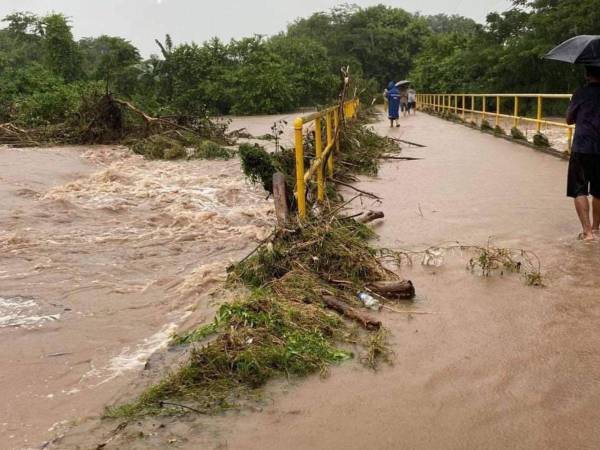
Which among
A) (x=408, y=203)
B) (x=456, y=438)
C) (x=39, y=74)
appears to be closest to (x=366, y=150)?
(x=408, y=203)

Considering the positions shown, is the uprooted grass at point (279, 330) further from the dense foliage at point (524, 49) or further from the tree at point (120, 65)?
the tree at point (120, 65)

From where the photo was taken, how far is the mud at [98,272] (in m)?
3.29

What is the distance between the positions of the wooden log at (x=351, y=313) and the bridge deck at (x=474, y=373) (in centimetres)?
13

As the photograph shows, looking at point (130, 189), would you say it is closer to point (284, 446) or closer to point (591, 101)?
point (591, 101)

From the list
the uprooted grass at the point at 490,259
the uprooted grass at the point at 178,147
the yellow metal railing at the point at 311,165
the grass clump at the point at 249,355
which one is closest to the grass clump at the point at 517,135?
the yellow metal railing at the point at 311,165

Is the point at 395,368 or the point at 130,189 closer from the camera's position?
the point at 395,368

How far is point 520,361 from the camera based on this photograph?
10.5ft

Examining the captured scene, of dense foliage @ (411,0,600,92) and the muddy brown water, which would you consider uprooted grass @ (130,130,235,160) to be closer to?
the muddy brown water

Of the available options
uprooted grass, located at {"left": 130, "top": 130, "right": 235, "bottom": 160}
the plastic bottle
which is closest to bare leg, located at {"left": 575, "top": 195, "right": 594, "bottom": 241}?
the plastic bottle

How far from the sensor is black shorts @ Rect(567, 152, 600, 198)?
16.9 ft

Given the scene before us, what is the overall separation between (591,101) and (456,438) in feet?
12.1

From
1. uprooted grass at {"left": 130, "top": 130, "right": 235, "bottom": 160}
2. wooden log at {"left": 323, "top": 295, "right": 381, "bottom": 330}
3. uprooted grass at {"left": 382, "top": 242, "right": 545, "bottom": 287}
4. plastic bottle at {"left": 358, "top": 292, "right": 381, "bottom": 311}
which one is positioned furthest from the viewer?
uprooted grass at {"left": 130, "top": 130, "right": 235, "bottom": 160}

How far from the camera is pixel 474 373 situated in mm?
3102

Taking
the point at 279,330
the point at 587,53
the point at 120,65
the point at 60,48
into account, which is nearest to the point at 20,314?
the point at 279,330
